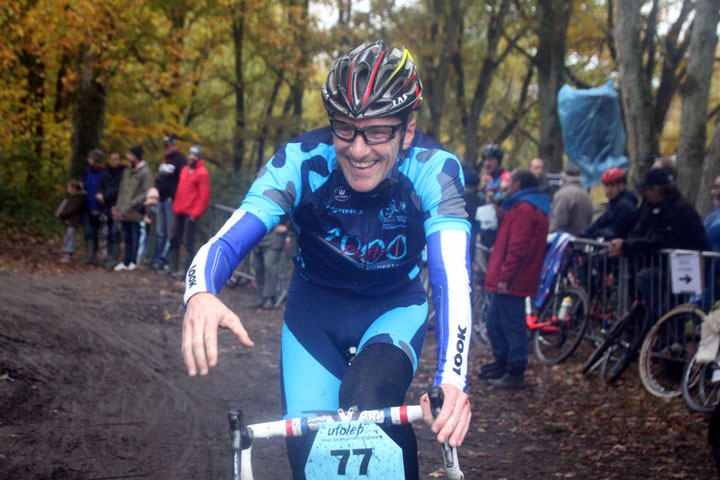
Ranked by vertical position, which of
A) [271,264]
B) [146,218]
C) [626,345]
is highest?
[146,218]

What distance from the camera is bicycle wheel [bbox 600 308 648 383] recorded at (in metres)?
8.73

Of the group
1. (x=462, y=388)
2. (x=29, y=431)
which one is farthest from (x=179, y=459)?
(x=462, y=388)

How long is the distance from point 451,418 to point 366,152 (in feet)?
3.93

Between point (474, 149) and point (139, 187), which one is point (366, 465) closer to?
point (139, 187)

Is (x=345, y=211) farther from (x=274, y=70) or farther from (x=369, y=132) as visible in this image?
(x=274, y=70)

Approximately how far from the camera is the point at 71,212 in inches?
609

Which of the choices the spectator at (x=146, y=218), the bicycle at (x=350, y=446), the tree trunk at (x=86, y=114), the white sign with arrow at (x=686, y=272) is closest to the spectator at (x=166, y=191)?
the spectator at (x=146, y=218)

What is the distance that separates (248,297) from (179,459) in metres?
9.43

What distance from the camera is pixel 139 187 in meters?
14.9

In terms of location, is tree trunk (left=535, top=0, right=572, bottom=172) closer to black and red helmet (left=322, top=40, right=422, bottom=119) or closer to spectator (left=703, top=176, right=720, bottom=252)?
spectator (left=703, top=176, right=720, bottom=252)

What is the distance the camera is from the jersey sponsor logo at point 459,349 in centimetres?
275

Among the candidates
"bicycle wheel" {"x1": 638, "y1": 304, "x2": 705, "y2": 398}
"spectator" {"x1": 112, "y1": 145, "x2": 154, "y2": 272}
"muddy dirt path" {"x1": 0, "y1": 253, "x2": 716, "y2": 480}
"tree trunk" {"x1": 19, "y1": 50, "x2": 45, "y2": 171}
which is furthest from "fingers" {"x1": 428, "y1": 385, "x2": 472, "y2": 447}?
"tree trunk" {"x1": 19, "y1": 50, "x2": 45, "y2": 171}

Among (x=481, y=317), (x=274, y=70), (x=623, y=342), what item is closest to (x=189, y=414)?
(x=623, y=342)

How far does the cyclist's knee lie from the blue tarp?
15462 millimetres
